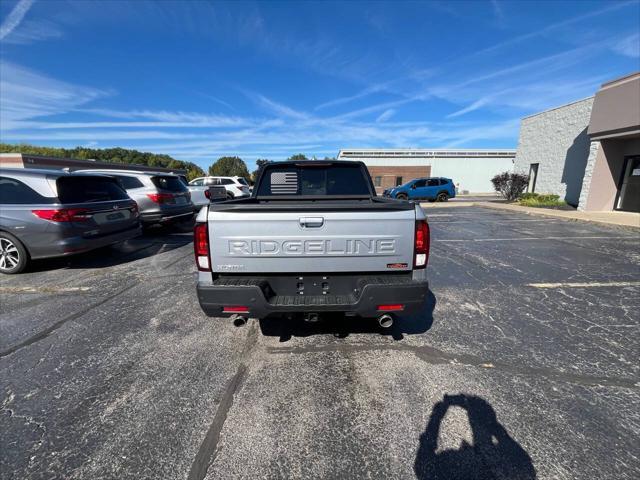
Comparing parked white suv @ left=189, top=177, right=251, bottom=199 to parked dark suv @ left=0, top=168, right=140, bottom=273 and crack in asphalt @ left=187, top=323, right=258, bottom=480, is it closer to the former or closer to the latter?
parked dark suv @ left=0, top=168, right=140, bottom=273

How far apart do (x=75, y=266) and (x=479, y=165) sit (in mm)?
48227

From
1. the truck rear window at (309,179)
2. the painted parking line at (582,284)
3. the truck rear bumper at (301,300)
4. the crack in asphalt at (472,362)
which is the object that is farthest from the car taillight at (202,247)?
the painted parking line at (582,284)

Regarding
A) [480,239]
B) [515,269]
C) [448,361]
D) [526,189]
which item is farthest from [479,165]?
[448,361]

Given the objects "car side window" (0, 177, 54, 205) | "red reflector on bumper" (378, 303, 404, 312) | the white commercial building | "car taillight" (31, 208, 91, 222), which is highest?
the white commercial building

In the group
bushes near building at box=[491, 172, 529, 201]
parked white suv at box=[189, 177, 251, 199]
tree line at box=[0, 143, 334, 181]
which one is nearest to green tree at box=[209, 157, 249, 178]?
tree line at box=[0, 143, 334, 181]

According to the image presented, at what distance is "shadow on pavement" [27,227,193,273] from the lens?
19.0 feet

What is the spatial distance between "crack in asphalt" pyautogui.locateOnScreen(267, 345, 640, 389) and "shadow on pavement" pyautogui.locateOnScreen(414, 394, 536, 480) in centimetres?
67

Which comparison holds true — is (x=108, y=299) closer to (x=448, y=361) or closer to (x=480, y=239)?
(x=448, y=361)

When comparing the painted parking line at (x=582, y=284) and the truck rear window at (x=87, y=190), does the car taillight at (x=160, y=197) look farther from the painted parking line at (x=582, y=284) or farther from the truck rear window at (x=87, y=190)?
the painted parking line at (x=582, y=284)

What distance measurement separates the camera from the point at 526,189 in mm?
20062

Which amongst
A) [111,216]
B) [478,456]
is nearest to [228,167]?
[111,216]

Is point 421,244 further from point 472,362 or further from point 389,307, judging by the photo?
point 472,362

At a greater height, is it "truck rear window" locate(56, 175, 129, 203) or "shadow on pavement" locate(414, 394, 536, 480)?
A: "truck rear window" locate(56, 175, 129, 203)

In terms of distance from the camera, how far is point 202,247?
2.49 m
